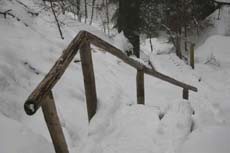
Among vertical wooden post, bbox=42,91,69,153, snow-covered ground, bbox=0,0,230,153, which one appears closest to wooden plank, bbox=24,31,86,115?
vertical wooden post, bbox=42,91,69,153

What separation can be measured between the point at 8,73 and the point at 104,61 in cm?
344

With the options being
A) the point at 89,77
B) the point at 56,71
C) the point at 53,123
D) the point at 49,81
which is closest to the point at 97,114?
the point at 89,77

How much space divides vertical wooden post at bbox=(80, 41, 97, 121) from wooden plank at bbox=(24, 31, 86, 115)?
0.21m

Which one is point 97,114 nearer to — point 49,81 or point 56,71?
point 56,71

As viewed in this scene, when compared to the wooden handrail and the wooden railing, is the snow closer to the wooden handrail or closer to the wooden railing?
the wooden railing

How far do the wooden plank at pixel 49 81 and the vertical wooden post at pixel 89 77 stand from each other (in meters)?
0.21

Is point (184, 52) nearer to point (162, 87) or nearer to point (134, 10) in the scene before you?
point (134, 10)

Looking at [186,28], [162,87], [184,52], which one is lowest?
[184,52]

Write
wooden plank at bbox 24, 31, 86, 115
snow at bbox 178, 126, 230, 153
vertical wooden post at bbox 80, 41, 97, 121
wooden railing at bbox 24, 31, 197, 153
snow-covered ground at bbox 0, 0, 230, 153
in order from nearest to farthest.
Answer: wooden plank at bbox 24, 31, 86, 115, wooden railing at bbox 24, 31, 197, 153, snow at bbox 178, 126, 230, 153, snow-covered ground at bbox 0, 0, 230, 153, vertical wooden post at bbox 80, 41, 97, 121

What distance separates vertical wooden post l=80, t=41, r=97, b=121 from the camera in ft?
12.5

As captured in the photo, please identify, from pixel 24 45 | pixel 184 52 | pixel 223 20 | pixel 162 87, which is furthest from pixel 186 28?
pixel 24 45

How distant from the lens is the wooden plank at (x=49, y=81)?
2354 millimetres

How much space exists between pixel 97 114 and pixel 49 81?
1562 millimetres

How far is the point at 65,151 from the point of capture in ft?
10.1
